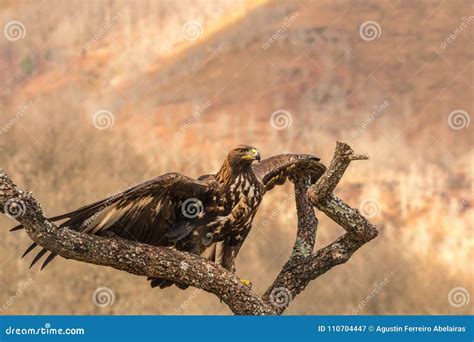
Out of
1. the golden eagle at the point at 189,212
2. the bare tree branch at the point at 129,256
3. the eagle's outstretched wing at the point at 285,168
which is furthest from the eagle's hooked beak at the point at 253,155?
the bare tree branch at the point at 129,256

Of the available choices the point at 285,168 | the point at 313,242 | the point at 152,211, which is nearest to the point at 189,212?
the point at 152,211

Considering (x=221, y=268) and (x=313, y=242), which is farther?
(x=313, y=242)

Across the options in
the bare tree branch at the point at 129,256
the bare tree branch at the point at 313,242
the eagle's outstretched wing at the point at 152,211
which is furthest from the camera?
the bare tree branch at the point at 313,242

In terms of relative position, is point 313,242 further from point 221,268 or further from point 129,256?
point 129,256

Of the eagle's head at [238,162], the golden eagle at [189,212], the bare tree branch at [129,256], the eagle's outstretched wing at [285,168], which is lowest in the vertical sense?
the bare tree branch at [129,256]

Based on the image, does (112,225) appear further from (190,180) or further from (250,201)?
(250,201)

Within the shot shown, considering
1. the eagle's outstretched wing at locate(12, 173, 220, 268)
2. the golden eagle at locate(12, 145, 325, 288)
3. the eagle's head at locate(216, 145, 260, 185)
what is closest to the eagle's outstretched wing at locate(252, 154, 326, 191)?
the golden eagle at locate(12, 145, 325, 288)

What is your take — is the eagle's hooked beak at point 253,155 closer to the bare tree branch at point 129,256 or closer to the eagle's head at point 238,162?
the eagle's head at point 238,162

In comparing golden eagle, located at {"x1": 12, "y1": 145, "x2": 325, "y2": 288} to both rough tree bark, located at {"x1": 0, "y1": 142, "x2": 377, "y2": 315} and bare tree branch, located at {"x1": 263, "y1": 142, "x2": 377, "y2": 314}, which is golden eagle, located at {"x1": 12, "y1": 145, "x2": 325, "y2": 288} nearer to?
rough tree bark, located at {"x1": 0, "y1": 142, "x2": 377, "y2": 315}
